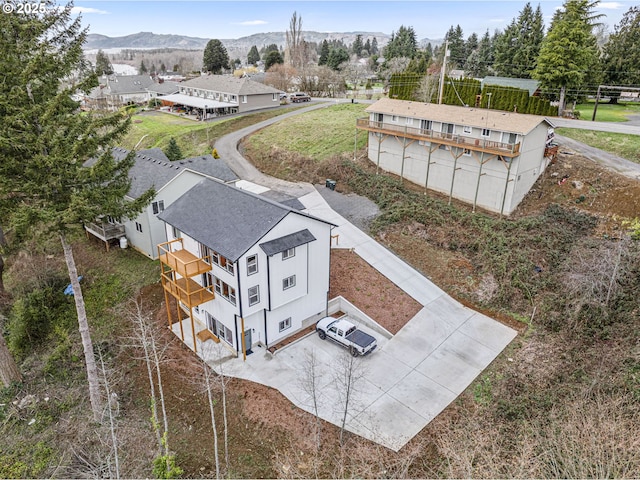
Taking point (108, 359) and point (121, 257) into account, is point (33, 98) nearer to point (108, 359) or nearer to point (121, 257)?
point (108, 359)

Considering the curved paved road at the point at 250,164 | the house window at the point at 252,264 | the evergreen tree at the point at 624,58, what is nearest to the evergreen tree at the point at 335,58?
the curved paved road at the point at 250,164

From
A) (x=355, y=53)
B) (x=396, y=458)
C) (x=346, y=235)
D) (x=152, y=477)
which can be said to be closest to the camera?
(x=152, y=477)

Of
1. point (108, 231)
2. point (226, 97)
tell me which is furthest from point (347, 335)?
point (226, 97)

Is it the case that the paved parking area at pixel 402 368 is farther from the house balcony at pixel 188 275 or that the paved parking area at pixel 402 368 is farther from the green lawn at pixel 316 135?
the green lawn at pixel 316 135

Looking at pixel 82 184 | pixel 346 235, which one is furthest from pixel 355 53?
pixel 82 184

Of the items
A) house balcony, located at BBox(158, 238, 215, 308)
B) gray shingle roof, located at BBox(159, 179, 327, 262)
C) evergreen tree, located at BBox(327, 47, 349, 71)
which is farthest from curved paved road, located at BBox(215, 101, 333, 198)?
evergreen tree, located at BBox(327, 47, 349, 71)

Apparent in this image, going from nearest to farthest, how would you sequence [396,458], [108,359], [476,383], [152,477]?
[152,477] → [396,458] → [476,383] → [108,359]
